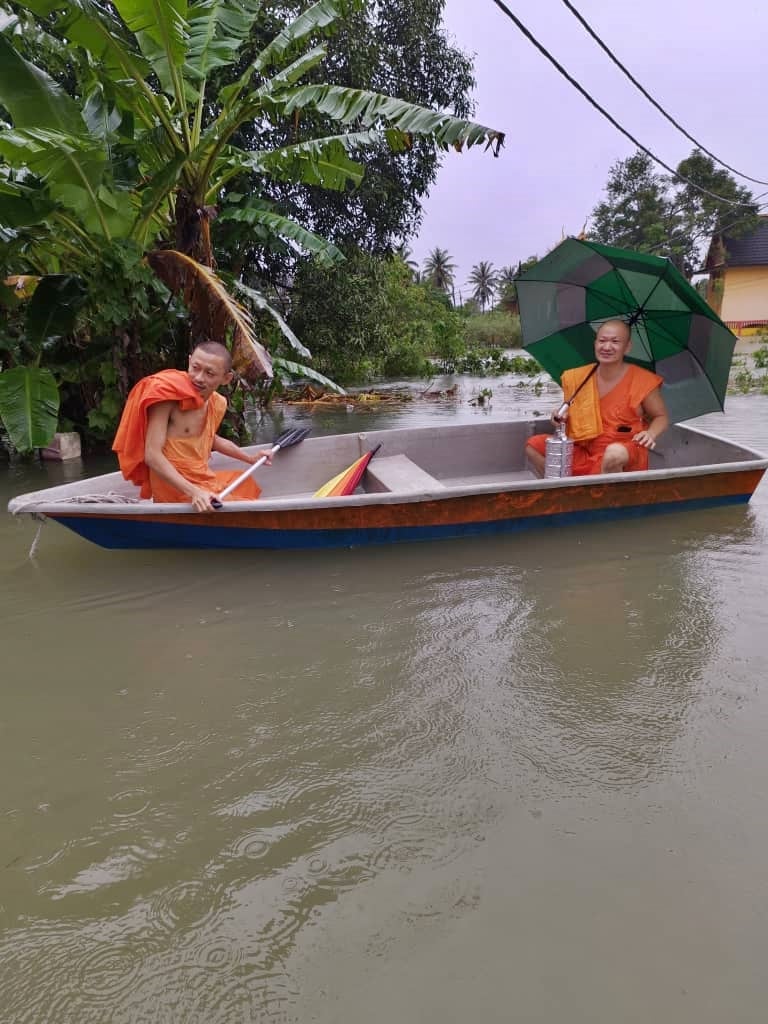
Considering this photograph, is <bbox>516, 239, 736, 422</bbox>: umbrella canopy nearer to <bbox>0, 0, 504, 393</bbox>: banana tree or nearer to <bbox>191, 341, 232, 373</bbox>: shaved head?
<bbox>0, 0, 504, 393</bbox>: banana tree

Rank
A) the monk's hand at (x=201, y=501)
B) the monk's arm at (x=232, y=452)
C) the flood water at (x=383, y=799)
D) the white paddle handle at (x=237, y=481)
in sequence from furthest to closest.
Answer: the monk's arm at (x=232, y=452), the white paddle handle at (x=237, y=481), the monk's hand at (x=201, y=501), the flood water at (x=383, y=799)

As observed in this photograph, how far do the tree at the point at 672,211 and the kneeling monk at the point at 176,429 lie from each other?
20618 mm

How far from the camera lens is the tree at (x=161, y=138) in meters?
4.20

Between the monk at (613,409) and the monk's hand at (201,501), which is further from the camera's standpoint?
the monk at (613,409)

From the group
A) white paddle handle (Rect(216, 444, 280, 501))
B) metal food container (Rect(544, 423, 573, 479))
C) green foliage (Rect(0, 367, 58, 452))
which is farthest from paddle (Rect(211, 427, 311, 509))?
metal food container (Rect(544, 423, 573, 479))

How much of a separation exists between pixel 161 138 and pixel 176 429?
2.85 meters

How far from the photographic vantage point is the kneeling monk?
3.37 m

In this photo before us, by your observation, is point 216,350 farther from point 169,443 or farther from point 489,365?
point 489,365

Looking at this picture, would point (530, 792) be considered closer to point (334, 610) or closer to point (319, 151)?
point (334, 610)

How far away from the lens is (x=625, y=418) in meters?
4.44

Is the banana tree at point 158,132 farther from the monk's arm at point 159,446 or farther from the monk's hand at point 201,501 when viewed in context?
the monk's hand at point 201,501

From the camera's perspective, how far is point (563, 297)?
4.80m

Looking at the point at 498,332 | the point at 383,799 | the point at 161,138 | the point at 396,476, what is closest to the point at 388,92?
the point at 161,138

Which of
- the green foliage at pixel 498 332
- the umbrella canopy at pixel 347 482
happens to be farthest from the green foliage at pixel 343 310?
the green foliage at pixel 498 332
